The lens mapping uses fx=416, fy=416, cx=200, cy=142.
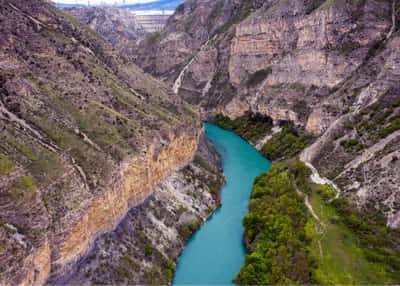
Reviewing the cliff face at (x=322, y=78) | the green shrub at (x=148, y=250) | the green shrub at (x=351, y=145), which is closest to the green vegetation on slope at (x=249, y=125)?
the cliff face at (x=322, y=78)

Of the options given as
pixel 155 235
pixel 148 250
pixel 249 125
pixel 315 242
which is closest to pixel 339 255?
pixel 315 242

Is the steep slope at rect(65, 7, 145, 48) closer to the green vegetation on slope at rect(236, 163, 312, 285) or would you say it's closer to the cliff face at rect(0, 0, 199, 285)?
the cliff face at rect(0, 0, 199, 285)

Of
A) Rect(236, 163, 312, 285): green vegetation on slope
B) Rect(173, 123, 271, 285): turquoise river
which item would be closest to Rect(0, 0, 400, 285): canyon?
Rect(173, 123, 271, 285): turquoise river

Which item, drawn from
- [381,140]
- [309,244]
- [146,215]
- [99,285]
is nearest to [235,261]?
[309,244]

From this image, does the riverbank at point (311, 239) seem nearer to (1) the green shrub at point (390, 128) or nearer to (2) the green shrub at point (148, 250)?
(2) the green shrub at point (148, 250)

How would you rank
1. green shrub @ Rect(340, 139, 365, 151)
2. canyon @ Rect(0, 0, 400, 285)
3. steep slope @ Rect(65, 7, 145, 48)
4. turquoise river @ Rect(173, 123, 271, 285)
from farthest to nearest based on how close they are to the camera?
steep slope @ Rect(65, 7, 145, 48) → green shrub @ Rect(340, 139, 365, 151) → turquoise river @ Rect(173, 123, 271, 285) → canyon @ Rect(0, 0, 400, 285)

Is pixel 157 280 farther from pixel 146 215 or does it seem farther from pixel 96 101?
pixel 96 101

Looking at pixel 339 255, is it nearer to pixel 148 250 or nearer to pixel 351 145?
pixel 148 250
